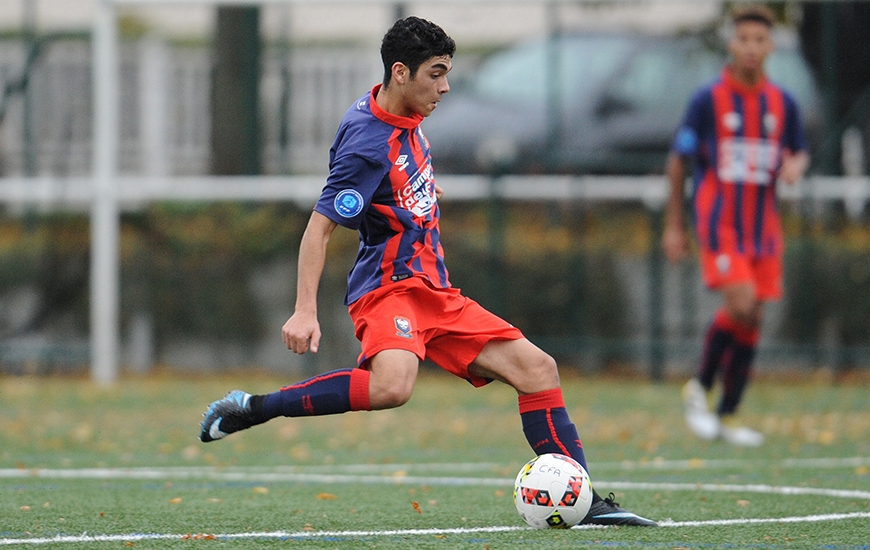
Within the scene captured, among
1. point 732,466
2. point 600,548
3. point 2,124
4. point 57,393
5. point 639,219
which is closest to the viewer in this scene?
point 600,548

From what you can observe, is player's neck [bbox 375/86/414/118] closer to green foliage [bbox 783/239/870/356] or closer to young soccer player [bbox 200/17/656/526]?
young soccer player [bbox 200/17/656/526]

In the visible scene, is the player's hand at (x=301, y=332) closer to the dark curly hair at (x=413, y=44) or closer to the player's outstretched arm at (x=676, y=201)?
the dark curly hair at (x=413, y=44)

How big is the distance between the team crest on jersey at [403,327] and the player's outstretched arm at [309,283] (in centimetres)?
32

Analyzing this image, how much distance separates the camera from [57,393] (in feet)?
39.1

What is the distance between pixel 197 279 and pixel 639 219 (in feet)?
13.9

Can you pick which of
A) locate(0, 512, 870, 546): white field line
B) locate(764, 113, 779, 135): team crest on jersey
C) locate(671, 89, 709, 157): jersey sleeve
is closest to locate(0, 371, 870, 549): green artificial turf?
locate(0, 512, 870, 546): white field line

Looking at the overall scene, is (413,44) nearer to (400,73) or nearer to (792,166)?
(400,73)

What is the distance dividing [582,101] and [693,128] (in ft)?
15.6

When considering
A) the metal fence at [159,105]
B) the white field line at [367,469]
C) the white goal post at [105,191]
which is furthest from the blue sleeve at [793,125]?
the metal fence at [159,105]

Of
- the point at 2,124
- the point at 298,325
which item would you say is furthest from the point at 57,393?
the point at 298,325

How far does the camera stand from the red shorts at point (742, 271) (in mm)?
8406

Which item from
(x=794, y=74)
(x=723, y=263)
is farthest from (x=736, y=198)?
(x=794, y=74)

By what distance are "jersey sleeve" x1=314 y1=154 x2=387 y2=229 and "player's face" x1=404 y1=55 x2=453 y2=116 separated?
0.29 meters

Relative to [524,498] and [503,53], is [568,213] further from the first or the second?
[524,498]
